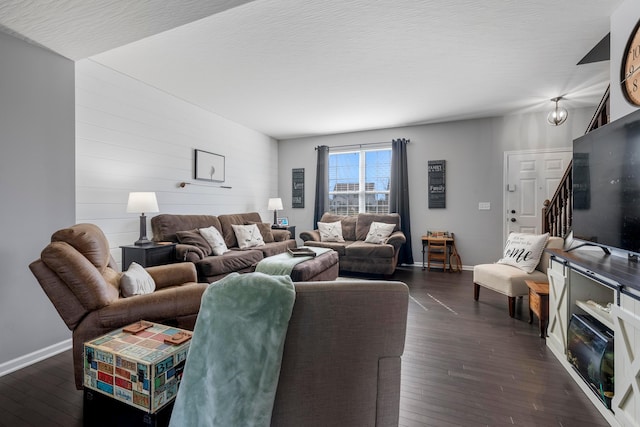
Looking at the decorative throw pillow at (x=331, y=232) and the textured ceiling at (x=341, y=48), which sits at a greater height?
the textured ceiling at (x=341, y=48)

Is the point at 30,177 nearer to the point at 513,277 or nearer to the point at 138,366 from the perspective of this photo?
the point at 138,366

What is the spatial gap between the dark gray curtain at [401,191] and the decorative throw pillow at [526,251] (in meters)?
2.09

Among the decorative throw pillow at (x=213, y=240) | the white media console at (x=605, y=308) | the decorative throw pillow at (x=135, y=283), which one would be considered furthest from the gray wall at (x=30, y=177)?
the white media console at (x=605, y=308)

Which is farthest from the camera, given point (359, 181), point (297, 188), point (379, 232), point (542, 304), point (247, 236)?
point (297, 188)

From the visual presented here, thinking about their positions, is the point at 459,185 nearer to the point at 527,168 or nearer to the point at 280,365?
the point at 527,168

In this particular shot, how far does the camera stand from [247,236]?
4.37 m

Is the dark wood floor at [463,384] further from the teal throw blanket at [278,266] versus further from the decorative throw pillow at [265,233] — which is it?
the decorative throw pillow at [265,233]

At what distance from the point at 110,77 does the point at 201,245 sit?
207 centimetres

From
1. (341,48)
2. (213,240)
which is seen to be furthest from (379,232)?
(341,48)

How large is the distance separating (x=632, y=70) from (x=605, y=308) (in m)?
1.58

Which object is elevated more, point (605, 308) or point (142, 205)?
point (142, 205)

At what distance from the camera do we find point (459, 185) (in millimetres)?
5035

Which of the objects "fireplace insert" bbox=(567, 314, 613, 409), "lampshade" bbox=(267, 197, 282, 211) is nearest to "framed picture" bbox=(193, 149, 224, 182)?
"lampshade" bbox=(267, 197, 282, 211)

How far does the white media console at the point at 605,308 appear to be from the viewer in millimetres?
1327
